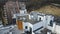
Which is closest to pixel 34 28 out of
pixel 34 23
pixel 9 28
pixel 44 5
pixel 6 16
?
pixel 34 23

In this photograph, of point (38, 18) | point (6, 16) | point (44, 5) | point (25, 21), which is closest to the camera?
point (25, 21)

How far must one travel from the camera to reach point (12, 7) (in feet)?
21.8

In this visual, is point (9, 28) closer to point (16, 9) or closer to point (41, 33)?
point (41, 33)

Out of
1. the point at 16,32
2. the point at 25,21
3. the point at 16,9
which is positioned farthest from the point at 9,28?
the point at 16,9

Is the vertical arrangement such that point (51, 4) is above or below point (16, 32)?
above

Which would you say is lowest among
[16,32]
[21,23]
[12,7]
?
[16,32]

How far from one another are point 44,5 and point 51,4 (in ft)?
1.78

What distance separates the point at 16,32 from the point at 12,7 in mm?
2361

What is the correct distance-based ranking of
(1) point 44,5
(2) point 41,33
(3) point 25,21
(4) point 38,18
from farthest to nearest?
(1) point 44,5 < (4) point 38,18 < (3) point 25,21 < (2) point 41,33

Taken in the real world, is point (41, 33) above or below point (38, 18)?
below

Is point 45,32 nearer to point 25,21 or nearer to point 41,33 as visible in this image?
point 41,33

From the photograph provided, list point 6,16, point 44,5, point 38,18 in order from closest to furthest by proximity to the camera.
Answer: point 38,18 → point 6,16 → point 44,5

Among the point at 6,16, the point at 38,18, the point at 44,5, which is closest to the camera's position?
the point at 38,18

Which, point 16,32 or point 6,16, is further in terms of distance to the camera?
point 6,16
